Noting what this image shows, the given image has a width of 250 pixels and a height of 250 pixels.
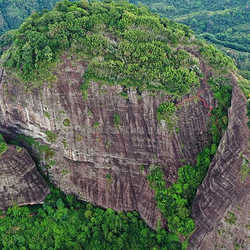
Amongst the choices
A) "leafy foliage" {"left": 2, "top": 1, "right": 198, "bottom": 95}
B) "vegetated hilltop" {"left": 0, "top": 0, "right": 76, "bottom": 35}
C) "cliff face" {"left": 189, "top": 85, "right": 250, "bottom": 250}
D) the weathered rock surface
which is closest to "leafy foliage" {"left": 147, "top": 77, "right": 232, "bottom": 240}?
"cliff face" {"left": 189, "top": 85, "right": 250, "bottom": 250}

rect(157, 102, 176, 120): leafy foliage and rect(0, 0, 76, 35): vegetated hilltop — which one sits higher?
rect(157, 102, 176, 120): leafy foliage

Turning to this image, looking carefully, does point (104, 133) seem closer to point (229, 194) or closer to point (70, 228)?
point (70, 228)

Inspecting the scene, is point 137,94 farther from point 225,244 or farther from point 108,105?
point 225,244

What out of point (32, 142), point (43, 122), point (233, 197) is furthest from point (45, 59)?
point (233, 197)

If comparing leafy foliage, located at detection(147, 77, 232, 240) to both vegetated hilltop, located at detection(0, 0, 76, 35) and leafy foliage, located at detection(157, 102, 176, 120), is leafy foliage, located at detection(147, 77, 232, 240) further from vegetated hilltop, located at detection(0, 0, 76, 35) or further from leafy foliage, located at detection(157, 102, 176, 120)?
vegetated hilltop, located at detection(0, 0, 76, 35)

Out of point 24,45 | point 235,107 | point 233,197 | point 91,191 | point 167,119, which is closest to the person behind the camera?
point 233,197

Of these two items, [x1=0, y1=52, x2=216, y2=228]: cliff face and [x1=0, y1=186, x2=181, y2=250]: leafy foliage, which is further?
[x1=0, y1=186, x2=181, y2=250]: leafy foliage

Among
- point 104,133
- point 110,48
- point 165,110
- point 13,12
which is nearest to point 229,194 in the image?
point 165,110
